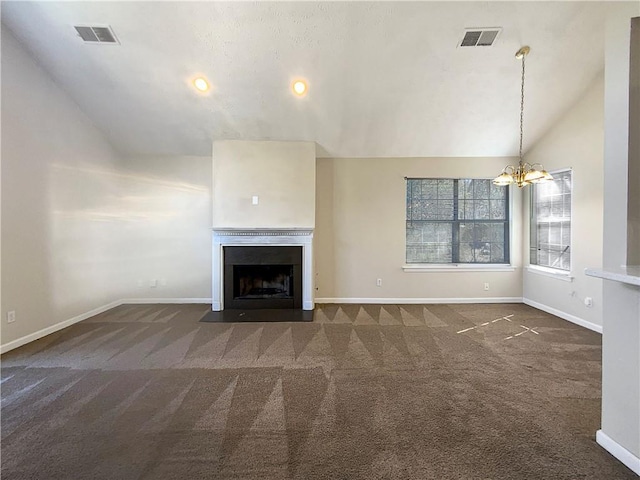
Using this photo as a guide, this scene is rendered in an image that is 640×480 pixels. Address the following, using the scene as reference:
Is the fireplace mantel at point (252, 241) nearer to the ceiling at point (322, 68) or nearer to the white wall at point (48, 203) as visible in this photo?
the ceiling at point (322, 68)

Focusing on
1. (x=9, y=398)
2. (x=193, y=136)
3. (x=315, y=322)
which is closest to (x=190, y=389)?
(x=9, y=398)

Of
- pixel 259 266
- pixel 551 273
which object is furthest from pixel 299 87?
pixel 551 273

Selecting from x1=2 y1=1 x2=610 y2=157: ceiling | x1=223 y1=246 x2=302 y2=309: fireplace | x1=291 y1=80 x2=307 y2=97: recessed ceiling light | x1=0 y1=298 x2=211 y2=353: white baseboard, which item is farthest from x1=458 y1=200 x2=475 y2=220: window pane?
x1=0 y1=298 x2=211 y2=353: white baseboard

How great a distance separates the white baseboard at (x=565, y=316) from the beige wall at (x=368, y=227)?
4.38 ft

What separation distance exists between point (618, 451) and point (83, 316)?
5743 millimetres

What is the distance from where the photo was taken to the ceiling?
302cm

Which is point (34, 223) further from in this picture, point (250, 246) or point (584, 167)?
point (584, 167)

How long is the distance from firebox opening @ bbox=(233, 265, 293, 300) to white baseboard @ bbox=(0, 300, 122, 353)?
2.05 m

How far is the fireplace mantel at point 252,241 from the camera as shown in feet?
15.4

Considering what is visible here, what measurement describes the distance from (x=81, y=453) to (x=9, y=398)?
116 cm

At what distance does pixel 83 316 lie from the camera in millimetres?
4262

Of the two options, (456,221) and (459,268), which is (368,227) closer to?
(456,221)

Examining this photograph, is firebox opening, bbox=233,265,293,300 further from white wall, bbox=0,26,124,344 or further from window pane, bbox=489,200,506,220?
window pane, bbox=489,200,506,220

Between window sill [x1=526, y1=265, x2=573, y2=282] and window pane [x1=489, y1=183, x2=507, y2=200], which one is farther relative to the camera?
window pane [x1=489, y1=183, x2=507, y2=200]
